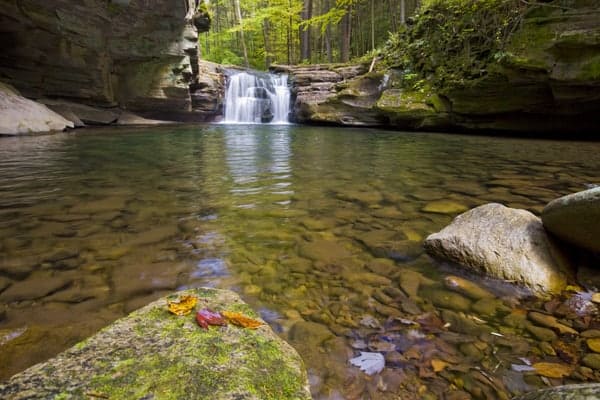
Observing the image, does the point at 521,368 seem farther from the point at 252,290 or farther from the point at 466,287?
the point at 252,290

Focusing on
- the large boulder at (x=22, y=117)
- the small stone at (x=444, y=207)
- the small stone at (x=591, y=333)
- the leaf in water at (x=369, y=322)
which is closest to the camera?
the small stone at (x=591, y=333)

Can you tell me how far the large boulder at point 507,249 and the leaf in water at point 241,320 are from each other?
164 cm

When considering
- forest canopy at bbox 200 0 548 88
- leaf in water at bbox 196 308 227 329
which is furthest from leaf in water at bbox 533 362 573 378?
forest canopy at bbox 200 0 548 88

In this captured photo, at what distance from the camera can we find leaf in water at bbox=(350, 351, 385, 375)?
1.55 metres

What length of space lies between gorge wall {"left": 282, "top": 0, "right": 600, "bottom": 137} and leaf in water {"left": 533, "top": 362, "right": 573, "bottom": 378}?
9.47m

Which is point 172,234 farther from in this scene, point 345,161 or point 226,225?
point 345,161

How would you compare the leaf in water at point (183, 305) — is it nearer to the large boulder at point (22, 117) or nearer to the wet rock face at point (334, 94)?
the large boulder at point (22, 117)

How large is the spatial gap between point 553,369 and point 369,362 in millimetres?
815

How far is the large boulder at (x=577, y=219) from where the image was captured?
2135 mm

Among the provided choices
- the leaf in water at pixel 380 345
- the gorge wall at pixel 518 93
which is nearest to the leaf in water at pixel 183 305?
the leaf in water at pixel 380 345

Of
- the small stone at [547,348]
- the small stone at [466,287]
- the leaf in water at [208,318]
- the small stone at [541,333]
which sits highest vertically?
the leaf in water at [208,318]

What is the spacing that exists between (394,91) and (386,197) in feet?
32.1

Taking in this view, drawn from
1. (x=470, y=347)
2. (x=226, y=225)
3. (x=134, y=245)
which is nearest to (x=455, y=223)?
(x=470, y=347)

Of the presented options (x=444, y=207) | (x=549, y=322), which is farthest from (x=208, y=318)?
(x=444, y=207)
